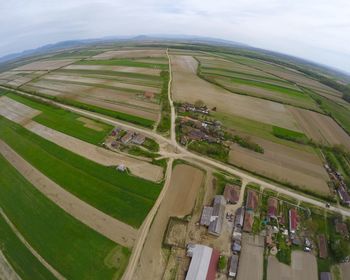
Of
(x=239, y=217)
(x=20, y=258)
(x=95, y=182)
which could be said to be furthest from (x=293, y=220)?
(x=20, y=258)

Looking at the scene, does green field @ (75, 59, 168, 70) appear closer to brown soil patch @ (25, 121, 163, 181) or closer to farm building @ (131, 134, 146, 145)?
farm building @ (131, 134, 146, 145)

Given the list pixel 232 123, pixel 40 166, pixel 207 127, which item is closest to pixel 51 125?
pixel 40 166

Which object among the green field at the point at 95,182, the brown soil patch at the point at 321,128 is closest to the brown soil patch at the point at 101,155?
the green field at the point at 95,182

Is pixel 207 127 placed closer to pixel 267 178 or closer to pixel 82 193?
pixel 267 178

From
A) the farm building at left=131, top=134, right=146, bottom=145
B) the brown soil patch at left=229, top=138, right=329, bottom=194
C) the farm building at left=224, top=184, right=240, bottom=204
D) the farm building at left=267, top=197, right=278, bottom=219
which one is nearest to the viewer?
the farm building at left=267, top=197, right=278, bottom=219

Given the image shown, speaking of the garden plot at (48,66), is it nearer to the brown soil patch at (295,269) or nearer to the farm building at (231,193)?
the farm building at (231,193)

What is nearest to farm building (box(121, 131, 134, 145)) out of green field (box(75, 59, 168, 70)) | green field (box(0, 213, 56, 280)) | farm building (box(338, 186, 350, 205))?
green field (box(0, 213, 56, 280))
